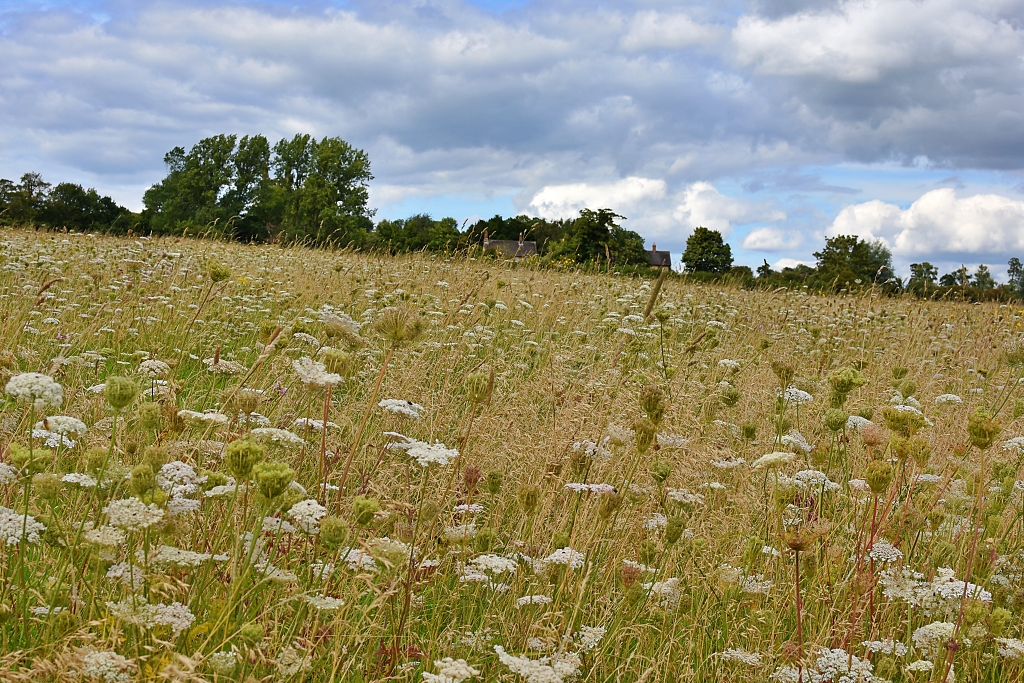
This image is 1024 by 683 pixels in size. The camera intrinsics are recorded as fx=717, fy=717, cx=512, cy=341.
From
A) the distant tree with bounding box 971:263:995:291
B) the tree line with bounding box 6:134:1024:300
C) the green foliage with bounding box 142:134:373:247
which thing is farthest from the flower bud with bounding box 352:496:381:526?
the green foliage with bounding box 142:134:373:247

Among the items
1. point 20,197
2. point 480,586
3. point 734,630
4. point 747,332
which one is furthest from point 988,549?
point 20,197

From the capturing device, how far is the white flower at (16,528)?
66.6 inches

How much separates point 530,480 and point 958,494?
1769 millimetres

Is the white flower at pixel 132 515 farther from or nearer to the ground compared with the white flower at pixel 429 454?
nearer to the ground

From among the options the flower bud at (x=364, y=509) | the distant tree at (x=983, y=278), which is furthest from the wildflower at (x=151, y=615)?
the distant tree at (x=983, y=278)

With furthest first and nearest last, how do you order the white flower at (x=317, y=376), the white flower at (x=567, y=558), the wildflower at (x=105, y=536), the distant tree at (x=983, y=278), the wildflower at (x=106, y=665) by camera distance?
the distant tree at (x=983, y=278), the white flower at (x=567, y=558), the white flower at (x=317, y=376), the wildflower at (x=105, y=536), the wildflower at (x=106, y=665)

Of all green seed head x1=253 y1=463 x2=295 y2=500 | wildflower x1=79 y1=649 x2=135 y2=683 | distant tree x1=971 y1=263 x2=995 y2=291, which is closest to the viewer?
wildflower x1=79 y1=649 x2=135 y2=683

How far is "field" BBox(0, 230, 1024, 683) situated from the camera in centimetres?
171

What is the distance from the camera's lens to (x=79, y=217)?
5200cm

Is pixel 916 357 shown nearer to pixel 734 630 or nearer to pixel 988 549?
pixel 988 549

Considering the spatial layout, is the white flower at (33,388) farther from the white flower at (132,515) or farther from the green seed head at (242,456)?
the green seed head at (242,456)

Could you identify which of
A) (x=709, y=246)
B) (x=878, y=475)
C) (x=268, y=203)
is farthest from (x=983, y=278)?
(x=268, y=203)

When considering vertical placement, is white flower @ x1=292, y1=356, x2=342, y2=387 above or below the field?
above

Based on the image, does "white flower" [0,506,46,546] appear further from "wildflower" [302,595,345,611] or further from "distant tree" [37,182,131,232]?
"distant tree" [37,182,131,232]
